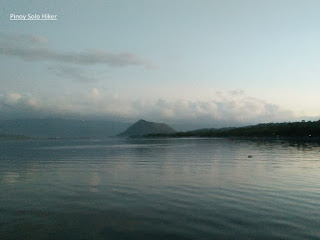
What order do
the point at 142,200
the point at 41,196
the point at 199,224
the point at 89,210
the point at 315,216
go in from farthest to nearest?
the point at 41,196 → the point at 142,200 → the point at 89,210 → the point at 315,216 → the point at 199,224

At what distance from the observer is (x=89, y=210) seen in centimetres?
2133

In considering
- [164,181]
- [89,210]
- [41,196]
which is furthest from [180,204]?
[41,196]

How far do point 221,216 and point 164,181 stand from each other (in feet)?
53.2

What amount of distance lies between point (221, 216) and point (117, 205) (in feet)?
30.1

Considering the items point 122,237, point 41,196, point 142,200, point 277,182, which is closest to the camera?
point 122,237

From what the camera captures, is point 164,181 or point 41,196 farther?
point 164,181

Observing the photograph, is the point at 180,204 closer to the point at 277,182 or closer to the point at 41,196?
the point at 41,196

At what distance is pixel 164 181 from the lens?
114 feet

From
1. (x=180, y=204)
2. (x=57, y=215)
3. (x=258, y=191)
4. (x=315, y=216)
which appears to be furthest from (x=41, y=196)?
(x=315, y=216)

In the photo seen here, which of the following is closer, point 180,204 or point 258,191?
point 180,204

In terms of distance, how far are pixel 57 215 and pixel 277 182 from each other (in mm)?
26494

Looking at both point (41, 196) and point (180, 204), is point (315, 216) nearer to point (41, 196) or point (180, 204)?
point (180, 204)

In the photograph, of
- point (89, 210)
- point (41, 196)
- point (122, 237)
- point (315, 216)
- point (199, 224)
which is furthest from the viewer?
point (41, 196)

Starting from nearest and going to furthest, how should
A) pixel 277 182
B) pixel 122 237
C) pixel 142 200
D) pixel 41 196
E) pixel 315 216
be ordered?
pixel 122 237 → pixel 315 216 → pixel 142 200 → pixel 41 196 → pixel 277 182
